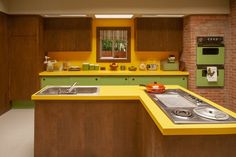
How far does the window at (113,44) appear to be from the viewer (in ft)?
22.6

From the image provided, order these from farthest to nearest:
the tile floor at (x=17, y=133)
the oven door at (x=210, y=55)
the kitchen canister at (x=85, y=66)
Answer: the kitchen canister at (x=85, y=66) < the oven door at (x=210, y=55) < the tile floor at (x=17, y=133)

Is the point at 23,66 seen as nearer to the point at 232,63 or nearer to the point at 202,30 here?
the point at 202,30

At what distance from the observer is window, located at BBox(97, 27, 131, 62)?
6.90 metres

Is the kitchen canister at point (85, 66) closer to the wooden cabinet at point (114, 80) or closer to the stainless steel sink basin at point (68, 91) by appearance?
the wooden cabinet at point (114, 80)

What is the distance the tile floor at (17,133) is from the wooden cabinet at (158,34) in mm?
3003

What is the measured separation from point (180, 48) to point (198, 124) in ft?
15.9

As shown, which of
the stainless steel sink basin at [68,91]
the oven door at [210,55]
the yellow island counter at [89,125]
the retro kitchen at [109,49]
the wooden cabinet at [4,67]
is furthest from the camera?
the oven door at [210,55]

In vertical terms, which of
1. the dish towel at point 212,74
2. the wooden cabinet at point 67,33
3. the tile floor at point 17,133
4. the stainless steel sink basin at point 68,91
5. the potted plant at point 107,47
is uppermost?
the wooden cabinet at point 67,33

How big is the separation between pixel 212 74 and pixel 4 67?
4.53m

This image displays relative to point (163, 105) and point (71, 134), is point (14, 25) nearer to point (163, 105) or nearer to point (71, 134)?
point (71, 134)

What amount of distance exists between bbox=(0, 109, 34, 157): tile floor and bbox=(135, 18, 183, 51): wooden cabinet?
3003 millimetres

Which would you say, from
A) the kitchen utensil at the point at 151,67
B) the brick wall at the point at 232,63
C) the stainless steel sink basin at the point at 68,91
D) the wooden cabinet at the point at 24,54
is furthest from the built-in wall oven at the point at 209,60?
the wooden cabinet at the point at 24,54

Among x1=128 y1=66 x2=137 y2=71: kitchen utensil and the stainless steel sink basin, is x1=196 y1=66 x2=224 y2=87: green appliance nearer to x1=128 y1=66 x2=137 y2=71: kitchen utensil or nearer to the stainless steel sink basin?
x1=128 y1=66 x2=137 y2=71: kitchen utensil

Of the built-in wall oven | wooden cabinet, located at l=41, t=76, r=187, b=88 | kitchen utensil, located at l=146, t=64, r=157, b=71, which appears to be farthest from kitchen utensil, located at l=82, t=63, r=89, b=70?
the built-in wall oven
